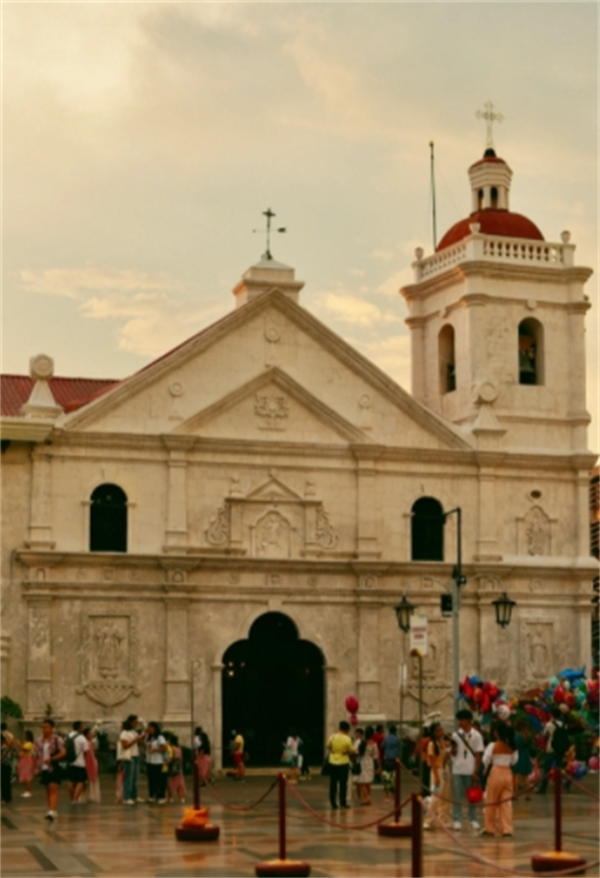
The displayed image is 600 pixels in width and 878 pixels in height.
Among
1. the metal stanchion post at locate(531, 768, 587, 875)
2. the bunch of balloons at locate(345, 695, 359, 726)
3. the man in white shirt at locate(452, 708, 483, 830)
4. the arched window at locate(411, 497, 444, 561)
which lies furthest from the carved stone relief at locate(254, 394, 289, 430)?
the metal stanchion post at locate(531, 768, 587, 875)

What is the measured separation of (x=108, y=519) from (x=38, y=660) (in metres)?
4.16

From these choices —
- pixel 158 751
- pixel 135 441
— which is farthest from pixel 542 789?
pixel 135 441

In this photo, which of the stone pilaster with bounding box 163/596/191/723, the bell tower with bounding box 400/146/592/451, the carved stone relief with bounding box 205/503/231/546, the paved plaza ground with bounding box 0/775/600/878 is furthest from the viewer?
the bell tower with bounding box 400/146/592/451

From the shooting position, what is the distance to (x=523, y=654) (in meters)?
48.1

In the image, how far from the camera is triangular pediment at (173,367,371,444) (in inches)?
1811

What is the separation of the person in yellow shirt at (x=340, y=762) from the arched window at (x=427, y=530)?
1600 cm

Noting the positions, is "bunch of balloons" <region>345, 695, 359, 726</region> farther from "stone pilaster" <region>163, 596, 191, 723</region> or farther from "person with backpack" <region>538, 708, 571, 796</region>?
"person with backpack" <region>538, 708, 571, 796</region>

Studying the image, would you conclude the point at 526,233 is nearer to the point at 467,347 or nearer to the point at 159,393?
the point at 467,347

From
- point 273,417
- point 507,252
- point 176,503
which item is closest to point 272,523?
point 176,503

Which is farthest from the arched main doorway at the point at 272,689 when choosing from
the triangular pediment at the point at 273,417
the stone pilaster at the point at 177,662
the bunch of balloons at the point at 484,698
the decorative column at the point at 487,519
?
the bunch of balloons at the point at 484,698

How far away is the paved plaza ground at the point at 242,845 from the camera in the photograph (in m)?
20.8

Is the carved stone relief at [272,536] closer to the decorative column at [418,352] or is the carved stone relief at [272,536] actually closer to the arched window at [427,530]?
the arched window at [427,530]

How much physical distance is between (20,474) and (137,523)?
10.8 feet

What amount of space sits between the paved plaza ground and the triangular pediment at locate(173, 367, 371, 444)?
49.1 feet
